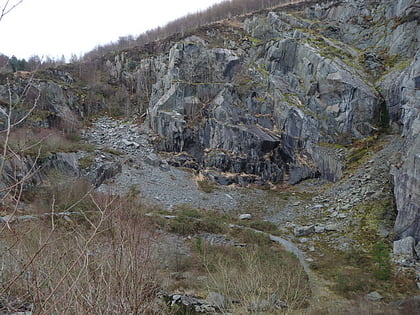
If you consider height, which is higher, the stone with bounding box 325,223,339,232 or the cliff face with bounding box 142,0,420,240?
the cliff face with bounding box 142,0,420,240

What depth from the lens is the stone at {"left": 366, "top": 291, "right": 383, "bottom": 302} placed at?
9817mm

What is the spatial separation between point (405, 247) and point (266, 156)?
51.2 feet

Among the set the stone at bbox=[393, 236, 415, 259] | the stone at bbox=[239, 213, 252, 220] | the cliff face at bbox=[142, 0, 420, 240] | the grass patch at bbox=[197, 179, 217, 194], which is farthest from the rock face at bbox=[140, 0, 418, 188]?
the stone at bbox=[393, 236, 415, 259]

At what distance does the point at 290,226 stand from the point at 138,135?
22.5 metres

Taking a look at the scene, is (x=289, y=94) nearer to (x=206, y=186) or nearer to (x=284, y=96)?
(x=284, y=96)

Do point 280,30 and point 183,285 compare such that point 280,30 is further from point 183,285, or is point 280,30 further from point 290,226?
point 183,285

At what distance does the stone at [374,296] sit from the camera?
9817mm

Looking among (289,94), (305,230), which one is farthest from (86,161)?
(289,94)

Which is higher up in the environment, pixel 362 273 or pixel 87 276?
pixel 87 276

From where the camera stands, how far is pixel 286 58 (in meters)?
31.1

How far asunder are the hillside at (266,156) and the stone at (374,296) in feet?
0.14

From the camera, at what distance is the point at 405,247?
12.4 m

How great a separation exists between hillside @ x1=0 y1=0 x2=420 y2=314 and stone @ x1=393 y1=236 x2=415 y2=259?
6cm

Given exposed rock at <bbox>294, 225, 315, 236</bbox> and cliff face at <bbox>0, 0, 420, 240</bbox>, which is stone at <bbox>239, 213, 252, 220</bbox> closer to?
exposed rock at <bbox>294, 225, 315, 236</bbox>
